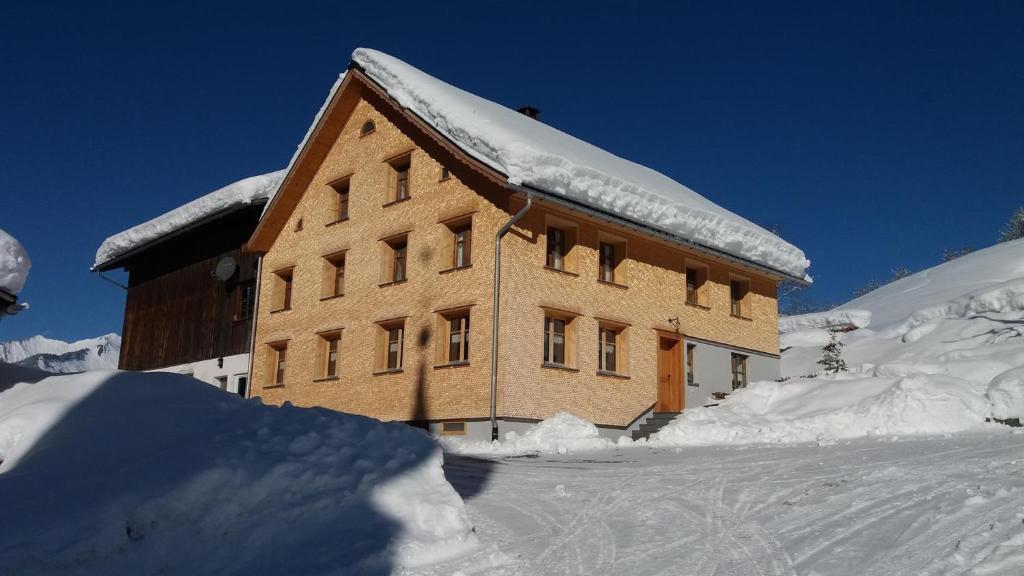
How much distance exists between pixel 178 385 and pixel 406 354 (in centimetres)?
1015

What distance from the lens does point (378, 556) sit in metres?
5.73

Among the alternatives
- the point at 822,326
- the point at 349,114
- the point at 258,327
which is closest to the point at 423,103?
the point at 349,114

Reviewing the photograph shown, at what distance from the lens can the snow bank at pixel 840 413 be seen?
13.6 metres

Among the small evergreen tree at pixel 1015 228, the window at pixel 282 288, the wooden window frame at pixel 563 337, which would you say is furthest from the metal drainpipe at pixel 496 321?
the small evergreen tree at pixel 1015 228

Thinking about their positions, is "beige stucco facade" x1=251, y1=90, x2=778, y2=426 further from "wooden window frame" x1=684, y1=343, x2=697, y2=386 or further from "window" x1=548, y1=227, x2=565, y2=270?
"wooden window frame" x1=684, y1=343, x2=697, y2=386

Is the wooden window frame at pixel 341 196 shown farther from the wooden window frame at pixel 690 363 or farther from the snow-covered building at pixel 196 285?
the wooden window frame at pixel 690 363

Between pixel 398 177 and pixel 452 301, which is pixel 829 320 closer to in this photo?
pixel 398 177

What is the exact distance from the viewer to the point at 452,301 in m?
17.9

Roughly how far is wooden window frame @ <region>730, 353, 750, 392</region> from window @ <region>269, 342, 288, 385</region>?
12.1 m

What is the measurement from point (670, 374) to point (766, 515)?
13438 mm

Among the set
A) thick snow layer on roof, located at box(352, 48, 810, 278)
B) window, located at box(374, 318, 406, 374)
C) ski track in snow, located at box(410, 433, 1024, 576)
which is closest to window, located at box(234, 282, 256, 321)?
window, located at box(374, 318, 406, 374)

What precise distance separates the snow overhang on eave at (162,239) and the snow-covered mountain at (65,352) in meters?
67.0

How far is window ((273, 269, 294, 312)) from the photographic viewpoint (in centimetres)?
2316

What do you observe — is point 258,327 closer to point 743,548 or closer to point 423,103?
point 423,103
